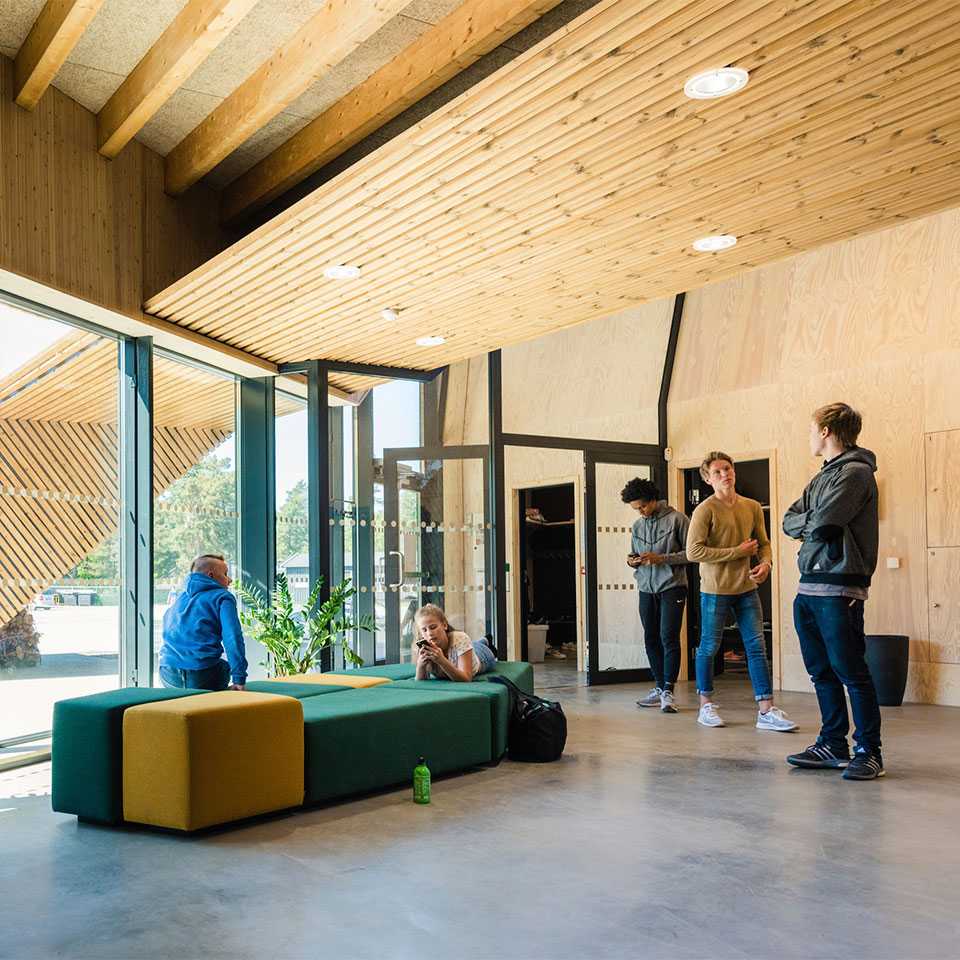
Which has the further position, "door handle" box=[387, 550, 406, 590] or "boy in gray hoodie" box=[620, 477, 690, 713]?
"door handle" box=[387, 550, 406, 590]

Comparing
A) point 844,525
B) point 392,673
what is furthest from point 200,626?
point 844,525

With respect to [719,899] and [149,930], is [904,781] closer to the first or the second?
[719,899]

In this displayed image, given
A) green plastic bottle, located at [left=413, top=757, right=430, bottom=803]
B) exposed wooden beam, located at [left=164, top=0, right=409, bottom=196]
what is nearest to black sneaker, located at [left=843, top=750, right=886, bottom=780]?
Answer: green plastic bottle, located at [left=413, top=757, right=430, bottom=803]

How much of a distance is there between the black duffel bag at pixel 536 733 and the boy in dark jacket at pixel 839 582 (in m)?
1.26

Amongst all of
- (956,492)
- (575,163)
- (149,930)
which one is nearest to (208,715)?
(149,930)

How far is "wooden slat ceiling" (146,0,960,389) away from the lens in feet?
12.2

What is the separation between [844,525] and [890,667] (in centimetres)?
329

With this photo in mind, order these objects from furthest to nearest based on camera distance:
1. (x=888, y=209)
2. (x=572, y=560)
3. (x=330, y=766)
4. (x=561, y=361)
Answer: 1. (x=572, y=560)
2. (x=561, y=361)
3. (x=888, y=209)
4. (x=330, y=766)

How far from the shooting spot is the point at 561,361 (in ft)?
33.5

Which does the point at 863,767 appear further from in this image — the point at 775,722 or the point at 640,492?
the point at 640,492

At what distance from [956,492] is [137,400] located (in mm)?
6015

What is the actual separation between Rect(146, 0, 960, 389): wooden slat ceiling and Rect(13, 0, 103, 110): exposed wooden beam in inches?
50.6

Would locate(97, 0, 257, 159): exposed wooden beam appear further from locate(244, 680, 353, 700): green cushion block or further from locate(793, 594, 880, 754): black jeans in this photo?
locate(793, 594, 880, 754): black jeans

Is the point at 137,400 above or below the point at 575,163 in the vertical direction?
below
